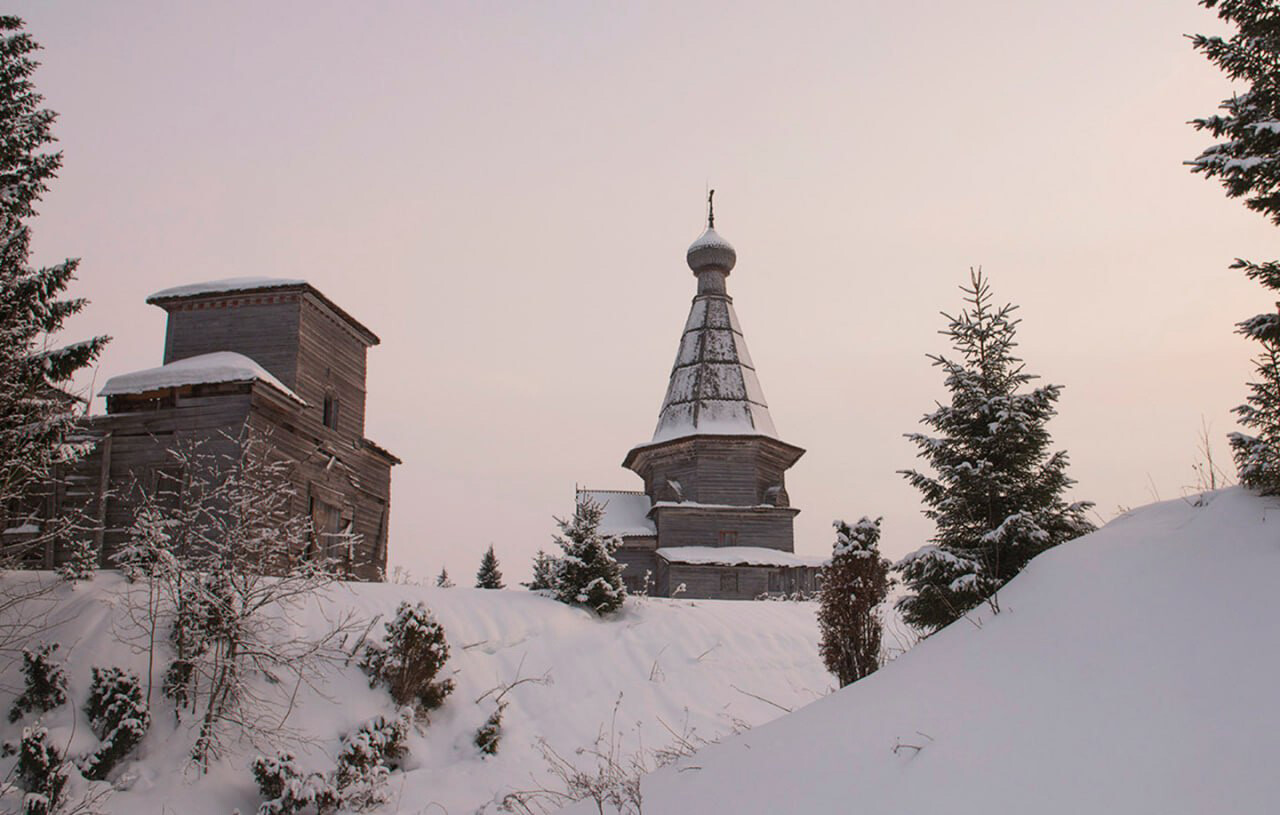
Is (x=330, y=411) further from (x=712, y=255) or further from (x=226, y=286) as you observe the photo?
(x=712, y=255)

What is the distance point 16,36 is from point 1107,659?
17.3m

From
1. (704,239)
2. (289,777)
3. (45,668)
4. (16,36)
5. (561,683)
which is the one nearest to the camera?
(289,777)

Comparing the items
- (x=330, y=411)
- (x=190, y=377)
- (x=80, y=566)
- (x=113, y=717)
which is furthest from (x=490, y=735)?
(x=330, y=411)

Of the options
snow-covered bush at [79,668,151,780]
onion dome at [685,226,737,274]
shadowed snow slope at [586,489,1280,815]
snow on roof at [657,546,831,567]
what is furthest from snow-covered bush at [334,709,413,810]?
onion dome at [685,226,737,274]

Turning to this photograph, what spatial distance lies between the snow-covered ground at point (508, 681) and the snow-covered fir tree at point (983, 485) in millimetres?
2505

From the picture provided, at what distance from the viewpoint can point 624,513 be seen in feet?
121

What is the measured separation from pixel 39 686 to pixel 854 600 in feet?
39.0

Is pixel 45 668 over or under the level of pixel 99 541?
under

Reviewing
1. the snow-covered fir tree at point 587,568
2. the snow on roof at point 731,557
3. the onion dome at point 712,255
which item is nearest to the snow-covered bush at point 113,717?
the snow-covered fir tree at point 587,568

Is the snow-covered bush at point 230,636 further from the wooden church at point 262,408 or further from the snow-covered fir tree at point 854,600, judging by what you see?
the snow-covered fir tree at point 854,600

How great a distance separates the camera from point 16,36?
A: 14.9 m

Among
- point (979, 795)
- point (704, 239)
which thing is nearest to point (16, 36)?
point (979, 795)

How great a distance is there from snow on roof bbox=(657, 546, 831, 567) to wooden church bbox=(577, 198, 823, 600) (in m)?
0.04

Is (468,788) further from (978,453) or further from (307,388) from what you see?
(307,388)
